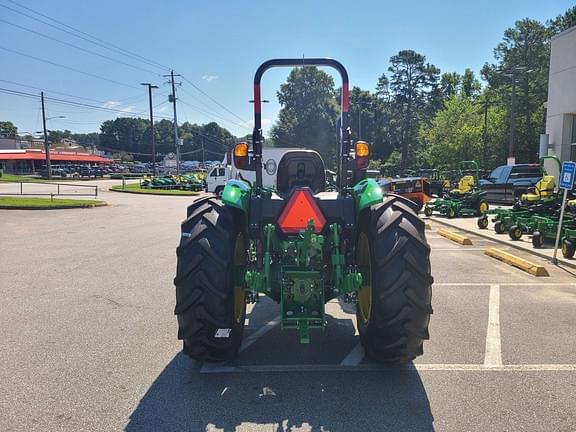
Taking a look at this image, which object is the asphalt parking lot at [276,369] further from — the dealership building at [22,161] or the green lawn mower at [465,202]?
the dealership building at [22,161]

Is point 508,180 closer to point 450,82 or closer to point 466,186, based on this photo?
point 466,186

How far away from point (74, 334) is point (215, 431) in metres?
2.70

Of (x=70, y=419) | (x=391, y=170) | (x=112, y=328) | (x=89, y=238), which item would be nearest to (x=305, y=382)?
(x=70, y=419)

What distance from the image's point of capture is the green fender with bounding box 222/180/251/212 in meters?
4.20

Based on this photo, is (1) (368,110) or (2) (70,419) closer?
(2) (70,419)

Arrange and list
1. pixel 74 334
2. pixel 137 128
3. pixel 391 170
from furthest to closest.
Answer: pixel 137 128 → pixel 391 170 → pixel 74 334

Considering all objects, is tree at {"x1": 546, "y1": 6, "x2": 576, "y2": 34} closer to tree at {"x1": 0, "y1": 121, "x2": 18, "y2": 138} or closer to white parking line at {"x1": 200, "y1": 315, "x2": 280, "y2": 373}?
white parking line at {"x1": 200, "y1": 315, "x2": 280, "y2": 373}

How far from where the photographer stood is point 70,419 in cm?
334

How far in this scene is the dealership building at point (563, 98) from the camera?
20531 millimetres

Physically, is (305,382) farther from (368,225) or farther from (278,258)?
(368,225)

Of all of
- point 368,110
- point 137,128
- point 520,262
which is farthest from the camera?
point 137,128

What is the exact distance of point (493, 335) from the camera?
5.10 m

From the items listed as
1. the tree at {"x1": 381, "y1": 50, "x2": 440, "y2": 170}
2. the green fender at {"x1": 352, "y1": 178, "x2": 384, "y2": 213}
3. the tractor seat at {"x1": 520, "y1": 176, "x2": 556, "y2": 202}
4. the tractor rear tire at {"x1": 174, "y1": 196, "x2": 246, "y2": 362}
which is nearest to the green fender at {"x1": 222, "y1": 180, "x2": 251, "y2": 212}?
the tractor rear tire at {"x1": 174, "y1": 196, "x2": 246, "y2": 362}

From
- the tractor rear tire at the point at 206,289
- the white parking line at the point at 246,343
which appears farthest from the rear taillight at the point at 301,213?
the white parking line at the point at 246,343
